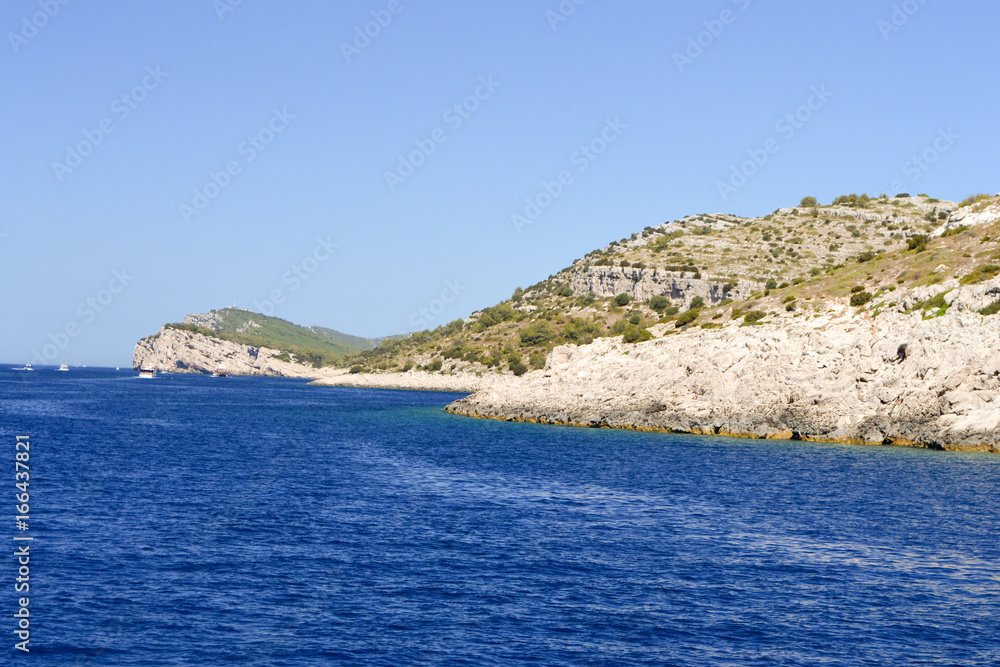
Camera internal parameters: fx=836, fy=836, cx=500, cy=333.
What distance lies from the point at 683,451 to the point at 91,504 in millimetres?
39652

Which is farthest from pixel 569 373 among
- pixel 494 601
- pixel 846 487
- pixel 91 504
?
pixel 494 601

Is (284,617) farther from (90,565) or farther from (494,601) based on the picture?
(90,565)

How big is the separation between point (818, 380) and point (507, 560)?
49.3 metres

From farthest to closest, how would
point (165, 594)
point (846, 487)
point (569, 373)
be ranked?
point (569, 373) < point (846, 487) < point (165, 594)

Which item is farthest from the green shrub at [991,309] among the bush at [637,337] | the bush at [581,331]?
the bush at [581,331]

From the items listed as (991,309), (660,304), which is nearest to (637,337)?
(991,309)

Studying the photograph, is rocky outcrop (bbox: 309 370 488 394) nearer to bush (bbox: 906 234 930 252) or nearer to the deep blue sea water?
bush (bbox: 906 234 930 252)

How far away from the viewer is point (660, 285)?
577ft

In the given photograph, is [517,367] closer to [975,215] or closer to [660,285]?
[660,285]

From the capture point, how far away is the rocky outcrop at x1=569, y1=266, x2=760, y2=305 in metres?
161

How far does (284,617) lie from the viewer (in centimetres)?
2206

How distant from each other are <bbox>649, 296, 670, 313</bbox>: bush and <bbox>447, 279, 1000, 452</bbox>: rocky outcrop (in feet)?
263

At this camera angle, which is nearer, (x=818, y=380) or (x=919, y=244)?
(x=818, y=380)

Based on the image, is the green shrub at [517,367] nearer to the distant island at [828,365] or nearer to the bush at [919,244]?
the distant island at [828,365]
